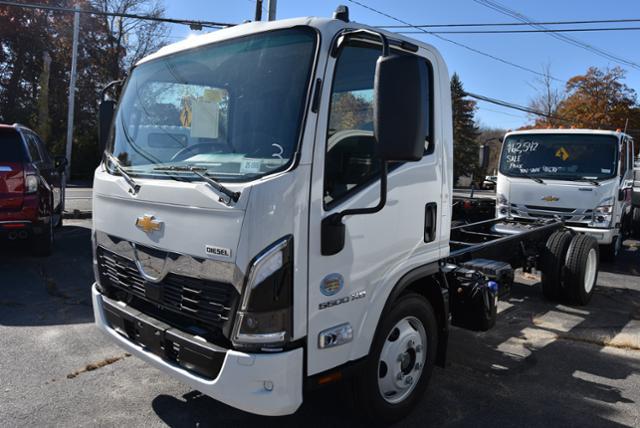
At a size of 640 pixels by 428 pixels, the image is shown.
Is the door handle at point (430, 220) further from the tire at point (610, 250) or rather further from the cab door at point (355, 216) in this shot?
the tire at point (610, 250)

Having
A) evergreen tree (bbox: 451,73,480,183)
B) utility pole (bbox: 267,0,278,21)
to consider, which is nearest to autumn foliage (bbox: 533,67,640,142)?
evergreen tree (bbox: 451,73,480,183)

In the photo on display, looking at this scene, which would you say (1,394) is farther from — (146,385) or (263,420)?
(263,420)

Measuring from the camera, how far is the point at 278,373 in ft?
8.13

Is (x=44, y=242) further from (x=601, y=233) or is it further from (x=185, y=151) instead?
(x=601, y=233)

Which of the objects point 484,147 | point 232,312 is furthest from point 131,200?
point 484,147

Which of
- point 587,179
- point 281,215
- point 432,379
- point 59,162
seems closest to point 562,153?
point 587,179

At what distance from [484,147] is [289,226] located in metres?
6.82

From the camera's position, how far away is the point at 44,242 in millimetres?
7730

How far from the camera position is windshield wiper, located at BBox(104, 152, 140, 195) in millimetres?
3061

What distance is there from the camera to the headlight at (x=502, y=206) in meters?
8.80

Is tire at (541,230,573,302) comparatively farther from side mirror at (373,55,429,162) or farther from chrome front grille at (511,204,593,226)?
side mirror at (373,55,429,162)

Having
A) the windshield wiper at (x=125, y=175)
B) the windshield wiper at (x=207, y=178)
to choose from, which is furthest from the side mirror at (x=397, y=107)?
the windshield wiper at (x=125, y=175)

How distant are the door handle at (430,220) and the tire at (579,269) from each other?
338cm

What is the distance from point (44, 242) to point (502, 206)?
750 centimetres
